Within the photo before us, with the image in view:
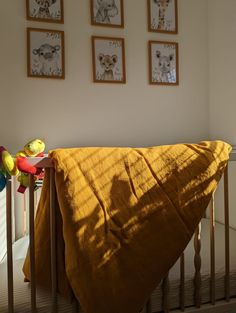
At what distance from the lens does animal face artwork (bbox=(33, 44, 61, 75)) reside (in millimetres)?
1973

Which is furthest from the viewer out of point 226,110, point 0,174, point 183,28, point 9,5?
point 183,28

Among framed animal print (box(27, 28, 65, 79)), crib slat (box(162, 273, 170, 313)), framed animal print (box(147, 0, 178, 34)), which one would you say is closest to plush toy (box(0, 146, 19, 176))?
crib slat (box(162, 273, 170, 313))

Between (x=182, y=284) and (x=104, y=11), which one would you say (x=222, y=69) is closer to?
(x=104, y=11)

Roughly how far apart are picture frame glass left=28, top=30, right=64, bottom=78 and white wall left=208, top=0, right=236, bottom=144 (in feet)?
3.42

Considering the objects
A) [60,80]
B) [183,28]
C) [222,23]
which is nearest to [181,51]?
[183,28]

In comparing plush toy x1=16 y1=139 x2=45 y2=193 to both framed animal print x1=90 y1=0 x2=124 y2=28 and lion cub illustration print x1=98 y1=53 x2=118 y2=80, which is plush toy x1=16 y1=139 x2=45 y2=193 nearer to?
lion cub illustration print x1=98 y1=53 x2=118 y2=80

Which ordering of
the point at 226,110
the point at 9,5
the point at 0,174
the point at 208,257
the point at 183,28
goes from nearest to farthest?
the point at 0,174
the point at 208,257
the point at 9,5
the point at 226,110
the point at 183,28

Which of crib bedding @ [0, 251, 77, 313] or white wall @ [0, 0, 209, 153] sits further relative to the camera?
white wall @ [0, 0, 209, 153]

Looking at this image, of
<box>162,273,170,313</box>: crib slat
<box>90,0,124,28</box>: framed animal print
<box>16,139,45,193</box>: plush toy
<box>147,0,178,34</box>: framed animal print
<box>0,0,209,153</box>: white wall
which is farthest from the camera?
<box>147,0,178,34</box>: framed animal print

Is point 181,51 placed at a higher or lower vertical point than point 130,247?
higher

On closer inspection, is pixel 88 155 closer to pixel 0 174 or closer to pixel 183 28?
pixel 0 174

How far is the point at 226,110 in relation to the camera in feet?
6.82

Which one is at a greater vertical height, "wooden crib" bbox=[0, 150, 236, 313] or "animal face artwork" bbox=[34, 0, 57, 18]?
"animal face artwork" bbox=[34, 0, 57, 18]

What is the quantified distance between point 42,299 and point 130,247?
1.18ft
